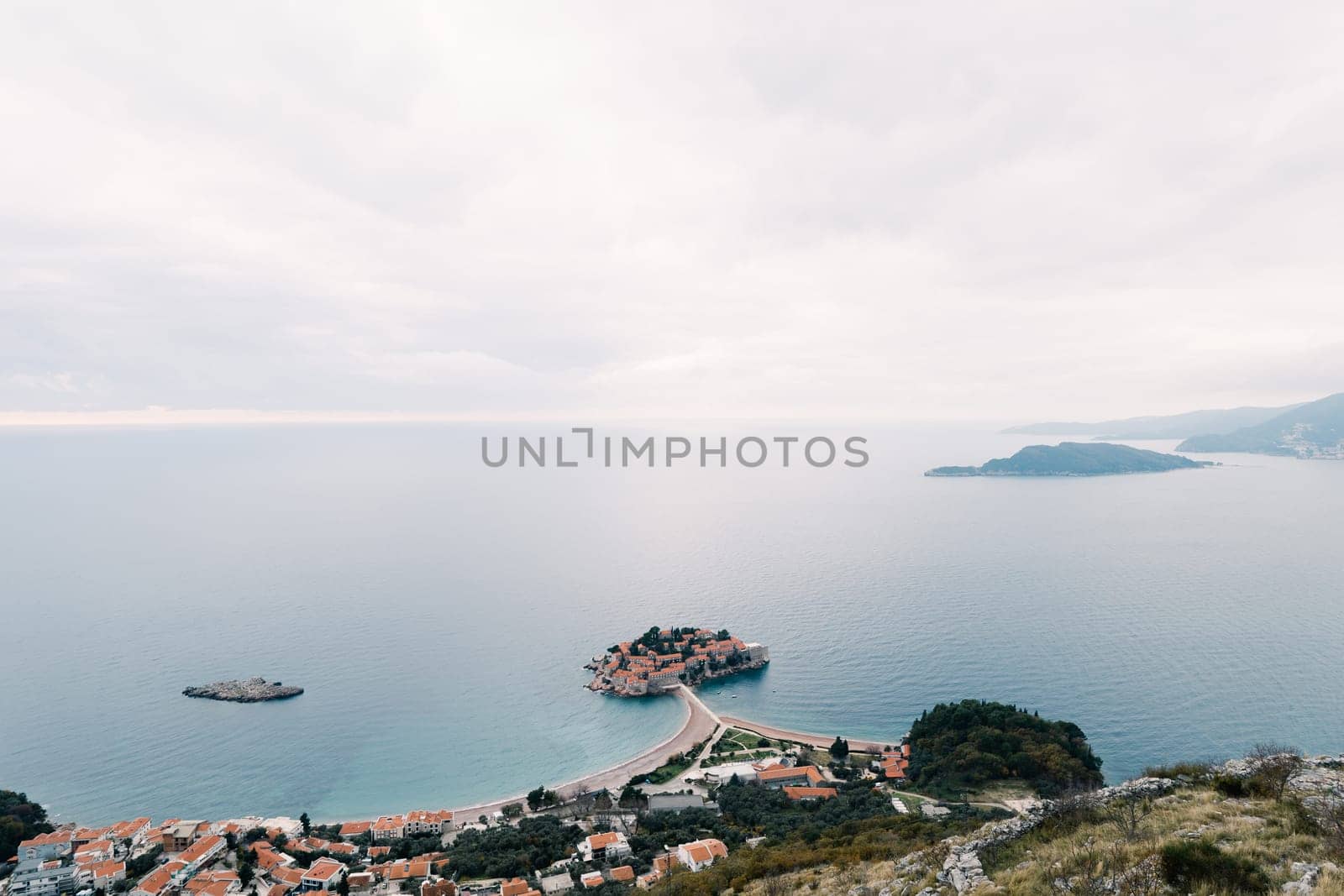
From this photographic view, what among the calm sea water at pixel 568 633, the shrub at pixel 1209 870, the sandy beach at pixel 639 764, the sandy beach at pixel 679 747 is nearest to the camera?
the shrub at pixel 1209 870

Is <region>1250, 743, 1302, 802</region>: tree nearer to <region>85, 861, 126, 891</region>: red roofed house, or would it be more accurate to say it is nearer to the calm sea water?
the calm sea water

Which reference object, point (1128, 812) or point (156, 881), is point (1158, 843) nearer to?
point (1128, 812)

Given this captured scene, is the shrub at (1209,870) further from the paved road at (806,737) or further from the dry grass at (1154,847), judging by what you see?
the paved road at (806,737)

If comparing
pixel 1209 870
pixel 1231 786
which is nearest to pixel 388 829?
pixel 1209 870

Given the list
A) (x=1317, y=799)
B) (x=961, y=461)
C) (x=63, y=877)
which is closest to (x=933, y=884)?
(x=1317, y=799)

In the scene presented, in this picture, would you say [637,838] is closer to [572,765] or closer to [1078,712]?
[572,765]

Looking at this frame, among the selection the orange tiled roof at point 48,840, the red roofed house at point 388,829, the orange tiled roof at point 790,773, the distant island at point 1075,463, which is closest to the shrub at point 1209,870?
the orange tiled roof at point 790,773
